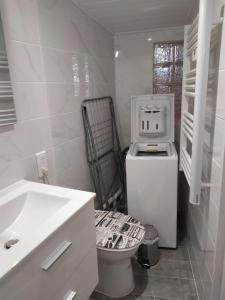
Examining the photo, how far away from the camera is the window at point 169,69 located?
2443mm

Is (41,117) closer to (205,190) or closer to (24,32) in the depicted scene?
(24,32)

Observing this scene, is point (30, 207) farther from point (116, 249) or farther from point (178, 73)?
point (178, 73)

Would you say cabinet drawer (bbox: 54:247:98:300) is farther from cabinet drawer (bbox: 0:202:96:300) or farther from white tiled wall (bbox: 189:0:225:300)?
white tiled wall (bbox: 189:0:225:300)

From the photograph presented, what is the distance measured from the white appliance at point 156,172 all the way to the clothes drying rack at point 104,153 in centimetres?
30

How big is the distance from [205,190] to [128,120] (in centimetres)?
162

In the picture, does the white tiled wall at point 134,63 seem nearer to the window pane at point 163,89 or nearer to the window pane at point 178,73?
the window pane at point 163,89

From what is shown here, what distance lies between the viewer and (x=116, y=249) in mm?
1365

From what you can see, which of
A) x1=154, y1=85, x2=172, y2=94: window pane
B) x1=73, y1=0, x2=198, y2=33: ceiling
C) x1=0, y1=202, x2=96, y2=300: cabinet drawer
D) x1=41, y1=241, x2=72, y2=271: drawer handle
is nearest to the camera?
x1=0, y1=202, x2=96, y2=300: cabinet drawer

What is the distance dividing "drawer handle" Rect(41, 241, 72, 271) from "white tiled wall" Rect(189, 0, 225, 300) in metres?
0.67

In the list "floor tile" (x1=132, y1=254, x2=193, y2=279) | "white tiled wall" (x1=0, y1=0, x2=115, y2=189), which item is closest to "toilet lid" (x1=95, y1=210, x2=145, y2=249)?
"white tiled wall" (x1=0, y1=0, x2=115, y2=189)

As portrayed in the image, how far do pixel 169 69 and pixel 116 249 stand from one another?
1935 millimetres

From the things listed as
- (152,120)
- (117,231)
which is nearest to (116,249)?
(117,231)

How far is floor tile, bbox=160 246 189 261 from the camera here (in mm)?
1912

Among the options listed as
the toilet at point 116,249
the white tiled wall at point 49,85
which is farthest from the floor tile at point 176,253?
the white tiled wall at point 49,85
